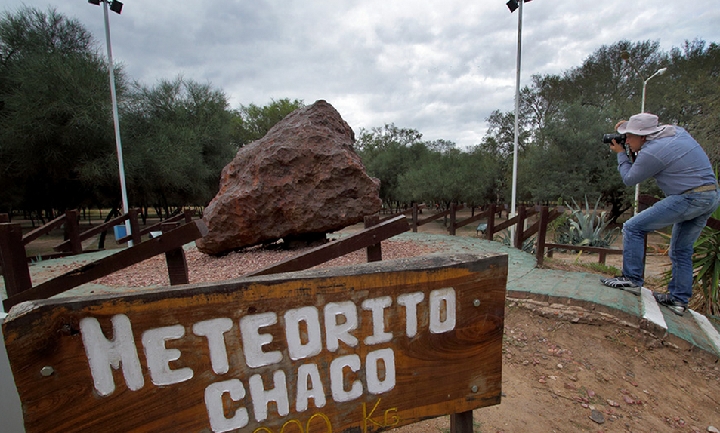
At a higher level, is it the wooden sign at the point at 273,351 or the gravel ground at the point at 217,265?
the wooden sign at the point at 273,351

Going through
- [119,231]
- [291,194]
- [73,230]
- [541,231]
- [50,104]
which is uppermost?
[50,104]

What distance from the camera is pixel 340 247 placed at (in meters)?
1.95

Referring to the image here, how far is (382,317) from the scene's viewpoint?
1085 mm

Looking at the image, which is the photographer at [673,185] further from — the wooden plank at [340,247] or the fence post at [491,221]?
the fence post at [491,221]

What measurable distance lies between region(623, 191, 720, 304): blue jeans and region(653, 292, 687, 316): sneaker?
3cm

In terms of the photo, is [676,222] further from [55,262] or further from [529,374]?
[55,262]

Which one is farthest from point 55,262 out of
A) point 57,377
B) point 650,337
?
point 650,337

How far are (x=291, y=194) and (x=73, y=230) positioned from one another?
14.8 feet

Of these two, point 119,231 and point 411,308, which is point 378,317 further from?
point 119,231

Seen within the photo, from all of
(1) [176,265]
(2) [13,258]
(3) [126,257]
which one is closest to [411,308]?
(1) [176,265]

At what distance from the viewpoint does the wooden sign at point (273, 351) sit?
84cm

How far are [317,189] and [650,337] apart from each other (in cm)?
431

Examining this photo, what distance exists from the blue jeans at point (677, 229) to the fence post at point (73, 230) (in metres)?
7.85

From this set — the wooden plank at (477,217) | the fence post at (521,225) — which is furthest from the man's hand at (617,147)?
the wooden plank at (477,217)
